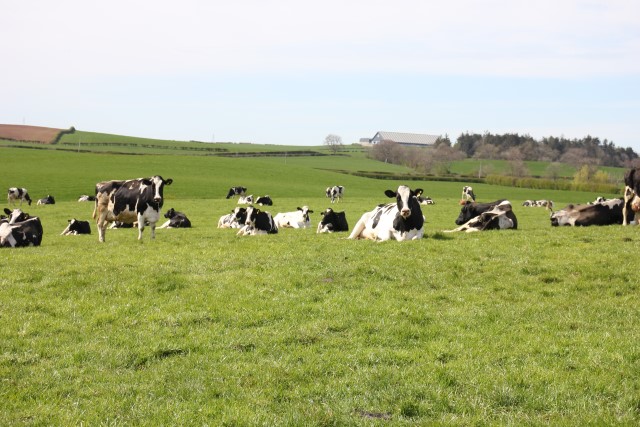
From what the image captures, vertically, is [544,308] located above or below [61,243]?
above

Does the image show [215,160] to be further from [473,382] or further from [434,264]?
[473,382]

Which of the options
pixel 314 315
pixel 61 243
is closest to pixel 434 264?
pixel 314 315

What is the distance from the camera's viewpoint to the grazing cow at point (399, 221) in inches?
748

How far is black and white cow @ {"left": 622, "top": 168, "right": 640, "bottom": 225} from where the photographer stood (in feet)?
74.9

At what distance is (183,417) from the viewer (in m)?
6.55

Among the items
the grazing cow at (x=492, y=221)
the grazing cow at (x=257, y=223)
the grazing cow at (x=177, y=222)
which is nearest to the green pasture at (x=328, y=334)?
the grazing cow at (x=492, y=221)

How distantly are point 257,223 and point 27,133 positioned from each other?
4371 inches

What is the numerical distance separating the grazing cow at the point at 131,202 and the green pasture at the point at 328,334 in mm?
5076

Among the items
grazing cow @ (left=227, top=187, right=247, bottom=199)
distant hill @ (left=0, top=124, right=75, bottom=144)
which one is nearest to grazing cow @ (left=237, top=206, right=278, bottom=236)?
grazing cow @ (left=227, top=187, right=247, bottom=199)

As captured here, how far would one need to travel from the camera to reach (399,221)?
19.3 metres

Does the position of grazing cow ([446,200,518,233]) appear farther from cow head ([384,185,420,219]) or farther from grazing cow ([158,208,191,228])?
grazing cow ([158,208,191,228])

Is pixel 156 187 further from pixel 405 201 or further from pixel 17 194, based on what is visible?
pixel 17 194

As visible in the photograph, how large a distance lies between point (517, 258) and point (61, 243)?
16.2 meters

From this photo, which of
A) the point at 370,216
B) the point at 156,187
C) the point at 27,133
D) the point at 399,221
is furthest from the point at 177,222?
the point at 27,133
